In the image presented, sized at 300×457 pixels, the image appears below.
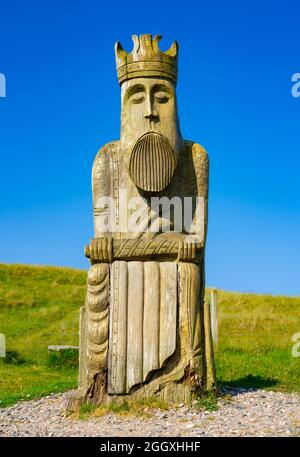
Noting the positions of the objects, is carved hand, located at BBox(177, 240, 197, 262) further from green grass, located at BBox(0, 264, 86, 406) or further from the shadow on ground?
green grass, located at BBox(0, 264, 86, 406)

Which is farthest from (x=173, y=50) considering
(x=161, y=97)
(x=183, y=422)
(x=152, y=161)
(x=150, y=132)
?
(x=183, y=422)

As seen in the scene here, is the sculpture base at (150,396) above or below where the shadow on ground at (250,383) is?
above

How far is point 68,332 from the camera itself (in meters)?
19.4

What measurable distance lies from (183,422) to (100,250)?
2.59 metres

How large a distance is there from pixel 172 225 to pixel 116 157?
1351 mm

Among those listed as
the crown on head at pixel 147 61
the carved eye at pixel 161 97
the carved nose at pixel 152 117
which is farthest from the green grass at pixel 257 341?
the crown on head at pixel 147 61

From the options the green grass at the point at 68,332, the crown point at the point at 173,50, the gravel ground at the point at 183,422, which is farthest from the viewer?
the green grass at the point at 68,332

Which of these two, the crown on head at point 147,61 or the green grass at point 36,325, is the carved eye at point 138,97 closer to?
the crown on head at point 147,61

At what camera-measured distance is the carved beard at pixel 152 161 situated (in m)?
8.66

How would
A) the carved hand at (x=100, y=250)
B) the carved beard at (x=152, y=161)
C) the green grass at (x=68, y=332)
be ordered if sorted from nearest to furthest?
1. the carved hand at (x=100, y=250)
2. the carved beard at (x=152, y=161)
3. the green grass at (x=68, y=332)

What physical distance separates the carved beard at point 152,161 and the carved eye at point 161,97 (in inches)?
22.2

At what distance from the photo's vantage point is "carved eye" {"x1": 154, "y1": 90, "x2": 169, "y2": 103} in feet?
29.0

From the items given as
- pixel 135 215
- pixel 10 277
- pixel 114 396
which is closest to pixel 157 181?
pixel 135 215

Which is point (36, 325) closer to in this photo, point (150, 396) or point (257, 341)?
point (257, 341)
